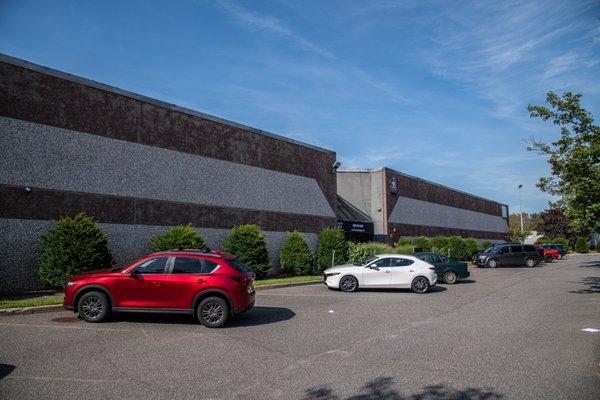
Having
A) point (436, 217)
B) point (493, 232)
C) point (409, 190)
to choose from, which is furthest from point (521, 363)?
point (493, 232)

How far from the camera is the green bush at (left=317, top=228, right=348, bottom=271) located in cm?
2736

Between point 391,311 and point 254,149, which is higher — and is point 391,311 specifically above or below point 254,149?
below

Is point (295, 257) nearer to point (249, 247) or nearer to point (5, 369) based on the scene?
point (249, 247)

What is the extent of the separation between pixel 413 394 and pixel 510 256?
1304 inches

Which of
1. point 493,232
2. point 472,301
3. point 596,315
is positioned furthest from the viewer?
point 493,232

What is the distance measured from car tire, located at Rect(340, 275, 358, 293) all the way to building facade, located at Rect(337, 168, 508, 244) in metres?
20.8

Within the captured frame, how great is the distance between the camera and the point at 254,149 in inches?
1030

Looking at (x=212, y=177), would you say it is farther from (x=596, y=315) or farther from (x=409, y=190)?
(x=409, y=190)

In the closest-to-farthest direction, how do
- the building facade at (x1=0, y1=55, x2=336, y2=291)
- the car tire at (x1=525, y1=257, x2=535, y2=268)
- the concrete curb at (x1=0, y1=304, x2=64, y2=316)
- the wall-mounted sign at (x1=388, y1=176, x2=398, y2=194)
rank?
the concrete curb at (x1=0, y1=304, x2=64, y2=316) < the building facade at (x1=0, y1=55, x2=336, y2=291) < the car tire at (x1=525, y1=257, x2=535, y2=268) < the wall-mounted sign at (x1=388, y1=176, x2=398, y2=194)

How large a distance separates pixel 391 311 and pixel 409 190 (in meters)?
32.3

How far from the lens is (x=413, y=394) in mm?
6074

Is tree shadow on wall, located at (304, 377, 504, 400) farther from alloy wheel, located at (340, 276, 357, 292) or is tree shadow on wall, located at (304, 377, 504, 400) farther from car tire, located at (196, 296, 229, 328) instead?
alloy wheel, located at (340, 276, 357, 292)

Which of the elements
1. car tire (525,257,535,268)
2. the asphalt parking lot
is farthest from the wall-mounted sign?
the asphalt parking lot

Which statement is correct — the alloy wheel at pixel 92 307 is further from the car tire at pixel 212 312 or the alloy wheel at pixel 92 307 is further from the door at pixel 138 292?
the car tire at pixel 212 312
